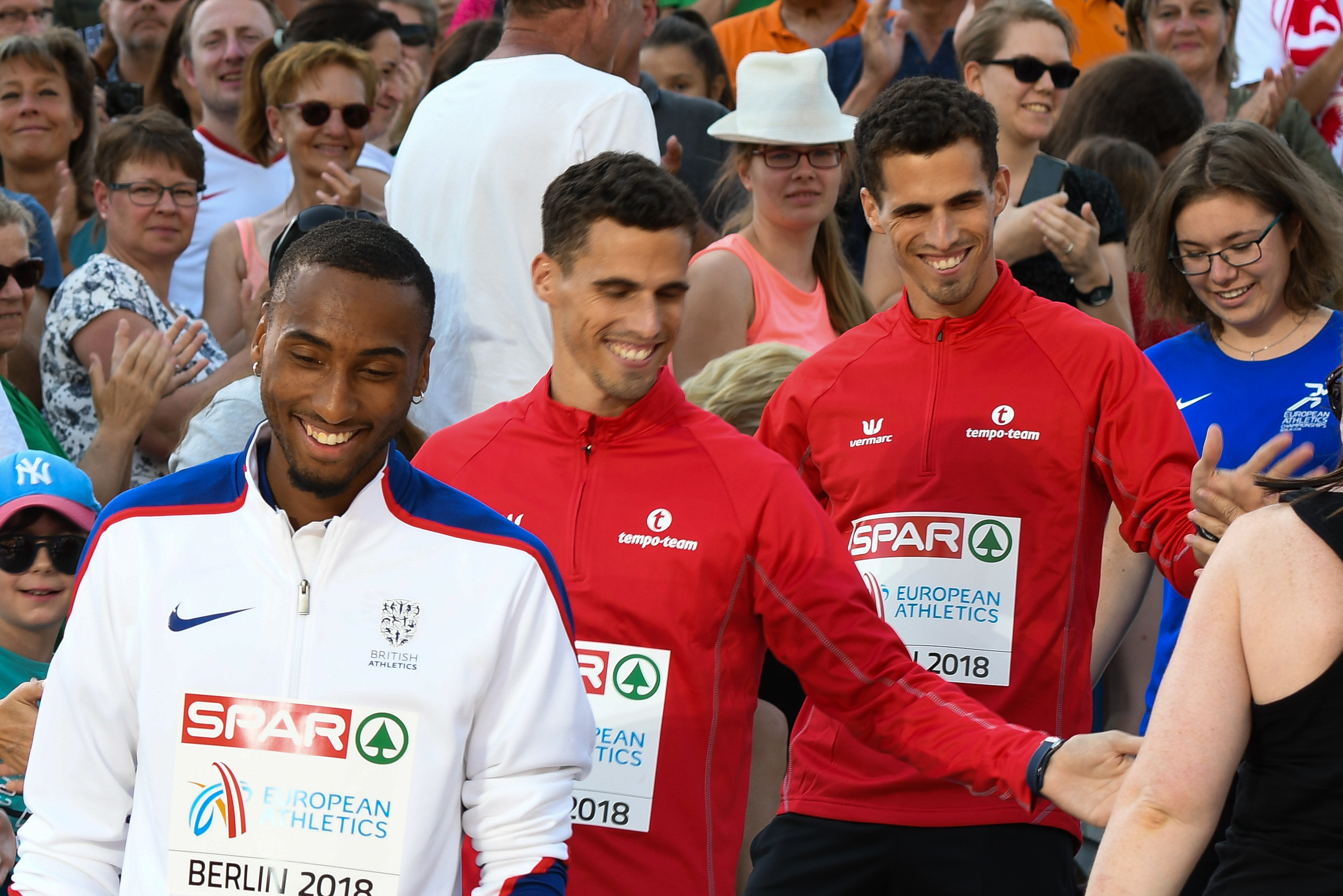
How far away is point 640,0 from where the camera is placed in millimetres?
5949

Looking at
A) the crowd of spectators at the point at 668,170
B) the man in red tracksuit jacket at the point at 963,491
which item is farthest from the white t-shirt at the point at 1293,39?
the man in red tracksuit jacket at the point at 963,491

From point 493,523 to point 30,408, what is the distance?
346 cm

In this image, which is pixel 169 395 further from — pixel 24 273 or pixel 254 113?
pixel 254 113

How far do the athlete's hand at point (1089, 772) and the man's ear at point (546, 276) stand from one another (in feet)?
5.00

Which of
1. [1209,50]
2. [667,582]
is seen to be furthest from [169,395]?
[1209,50]

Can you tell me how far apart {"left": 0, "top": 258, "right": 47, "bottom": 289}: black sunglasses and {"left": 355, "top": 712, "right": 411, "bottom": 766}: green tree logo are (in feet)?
12.0

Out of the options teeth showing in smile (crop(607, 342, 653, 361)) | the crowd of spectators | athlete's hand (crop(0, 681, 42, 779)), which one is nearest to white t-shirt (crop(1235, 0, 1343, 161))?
the crowd of spectators

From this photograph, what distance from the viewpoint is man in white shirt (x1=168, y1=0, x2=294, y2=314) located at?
7173 mm

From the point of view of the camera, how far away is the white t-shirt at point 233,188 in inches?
289

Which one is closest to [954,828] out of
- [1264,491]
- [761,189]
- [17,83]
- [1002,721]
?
[1002,721]

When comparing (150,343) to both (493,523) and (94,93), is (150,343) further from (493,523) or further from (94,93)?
(493,523)

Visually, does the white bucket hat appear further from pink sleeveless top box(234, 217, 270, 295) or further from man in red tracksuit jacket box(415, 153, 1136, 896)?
man in red tracksuit jacket box(415, 153, 1136, 896)

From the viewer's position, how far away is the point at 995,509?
13.5 ft

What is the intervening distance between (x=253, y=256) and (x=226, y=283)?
0.16m
